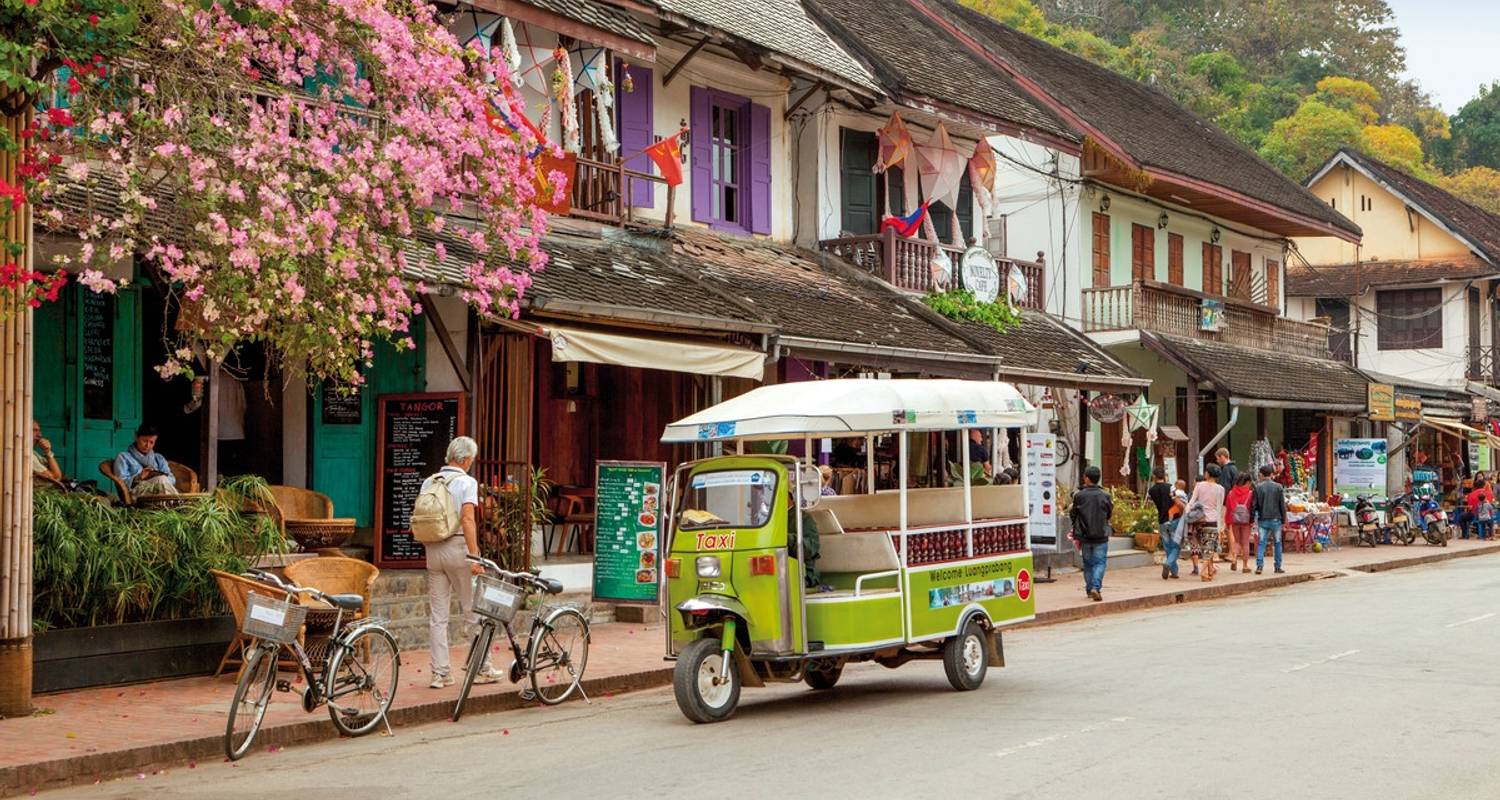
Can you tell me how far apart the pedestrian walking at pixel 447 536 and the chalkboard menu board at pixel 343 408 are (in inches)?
176

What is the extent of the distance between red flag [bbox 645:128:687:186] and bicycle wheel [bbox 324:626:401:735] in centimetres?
942

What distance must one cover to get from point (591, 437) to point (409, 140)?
26.8 feet

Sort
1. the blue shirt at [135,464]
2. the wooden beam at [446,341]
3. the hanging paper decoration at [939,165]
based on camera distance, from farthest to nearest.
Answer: the hanging paper decoration at [939,165] → the wooden beam at [446,341] → the blue shirt at [135,464]

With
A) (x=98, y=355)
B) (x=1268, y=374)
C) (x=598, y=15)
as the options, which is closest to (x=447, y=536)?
(x=98, y=355)

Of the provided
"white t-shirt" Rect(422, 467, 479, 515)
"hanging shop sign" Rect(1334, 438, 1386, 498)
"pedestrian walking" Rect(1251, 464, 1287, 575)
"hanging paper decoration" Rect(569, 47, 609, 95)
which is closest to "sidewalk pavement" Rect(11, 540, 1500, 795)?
"white t-shirt" Rect(422, 467, 479, 515)

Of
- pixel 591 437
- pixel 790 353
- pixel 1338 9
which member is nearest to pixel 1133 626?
pixel 790 353

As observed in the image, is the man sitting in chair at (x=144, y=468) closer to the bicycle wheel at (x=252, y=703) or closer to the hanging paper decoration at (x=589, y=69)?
the bicycle wheel at (x=252, y=703)

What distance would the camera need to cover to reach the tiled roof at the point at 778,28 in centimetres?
2009

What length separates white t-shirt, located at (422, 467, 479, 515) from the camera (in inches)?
468

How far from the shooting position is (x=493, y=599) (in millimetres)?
11414

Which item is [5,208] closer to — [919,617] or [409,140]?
[409,140]

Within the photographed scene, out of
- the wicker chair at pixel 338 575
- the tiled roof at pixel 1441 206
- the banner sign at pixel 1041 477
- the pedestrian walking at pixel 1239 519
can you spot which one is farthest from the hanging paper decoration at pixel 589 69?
the tiled roof at pixel 1441 206

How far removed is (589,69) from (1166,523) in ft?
38.4

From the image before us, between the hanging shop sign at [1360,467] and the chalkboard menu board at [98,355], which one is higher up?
the chalkboard menu board at [98,355]
